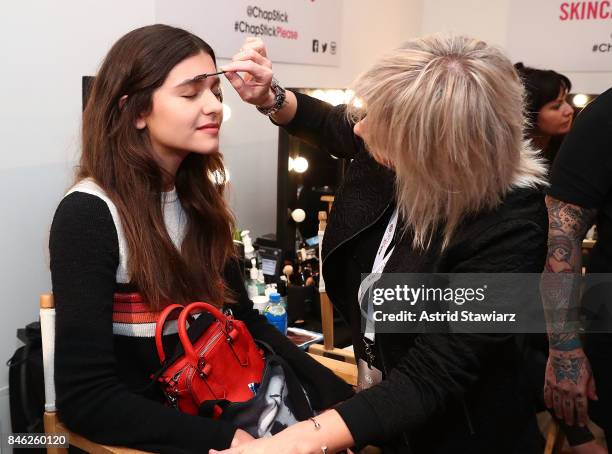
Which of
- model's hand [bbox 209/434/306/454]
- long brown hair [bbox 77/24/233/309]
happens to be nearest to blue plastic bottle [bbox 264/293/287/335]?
long brown hair [bbox 77/24/233/309]

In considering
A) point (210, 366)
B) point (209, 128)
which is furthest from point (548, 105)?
point (210, 366)

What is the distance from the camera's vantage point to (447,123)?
953mm

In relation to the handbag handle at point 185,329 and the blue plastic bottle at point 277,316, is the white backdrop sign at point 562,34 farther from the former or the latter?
the handbag handle at point 185,329

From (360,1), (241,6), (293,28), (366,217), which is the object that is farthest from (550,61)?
(366,217)

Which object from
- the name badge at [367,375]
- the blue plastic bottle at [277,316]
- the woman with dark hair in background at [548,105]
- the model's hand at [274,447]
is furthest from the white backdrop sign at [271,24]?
the model's hand at [274,447]

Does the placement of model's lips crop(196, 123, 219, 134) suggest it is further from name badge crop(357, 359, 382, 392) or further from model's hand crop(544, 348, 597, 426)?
model's hand crop(544, 348, 597, 426)

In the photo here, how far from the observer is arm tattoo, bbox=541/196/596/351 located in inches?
56.8

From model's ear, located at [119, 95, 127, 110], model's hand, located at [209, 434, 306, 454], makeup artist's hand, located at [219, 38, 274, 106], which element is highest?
makeup artist's hand, located at [219, 38, 274, 106]

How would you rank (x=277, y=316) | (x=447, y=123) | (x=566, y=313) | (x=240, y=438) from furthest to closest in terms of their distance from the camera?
(x=277, y=316) < (x=566, y=313) < (x=240, y=438) < (x=447, y=123)

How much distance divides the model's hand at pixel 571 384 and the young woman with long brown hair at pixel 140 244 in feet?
1.65

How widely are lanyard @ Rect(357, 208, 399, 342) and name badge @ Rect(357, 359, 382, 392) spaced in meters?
0.08

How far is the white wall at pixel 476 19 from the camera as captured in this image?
415cm

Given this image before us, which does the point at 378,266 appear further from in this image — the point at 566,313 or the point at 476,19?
the point at 476,19

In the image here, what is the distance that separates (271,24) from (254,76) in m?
1.55
